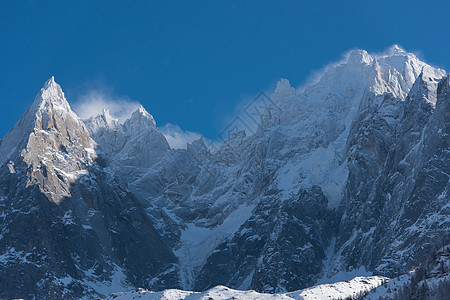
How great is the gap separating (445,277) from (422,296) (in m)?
6.01

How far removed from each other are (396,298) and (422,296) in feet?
32.0

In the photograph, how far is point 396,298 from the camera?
199 m

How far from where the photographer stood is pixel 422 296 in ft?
624

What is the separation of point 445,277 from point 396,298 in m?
11.9

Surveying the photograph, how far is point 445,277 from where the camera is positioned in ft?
630
